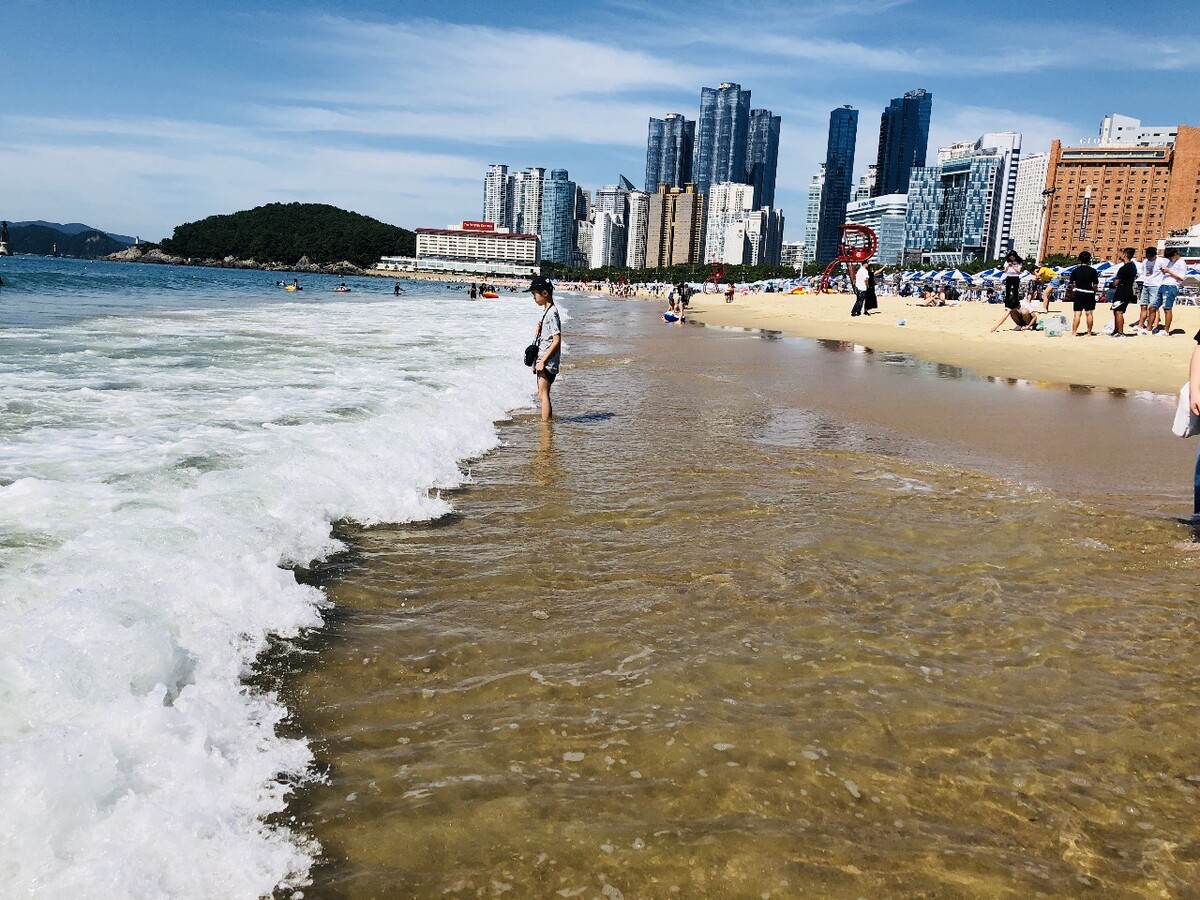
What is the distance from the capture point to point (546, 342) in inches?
366

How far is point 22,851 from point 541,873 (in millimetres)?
1299

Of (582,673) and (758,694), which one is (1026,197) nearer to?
(758,694)

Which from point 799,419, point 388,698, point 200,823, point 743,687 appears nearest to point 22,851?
point 200,823

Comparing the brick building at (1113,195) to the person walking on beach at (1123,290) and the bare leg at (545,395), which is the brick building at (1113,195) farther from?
the bare leg at (545,395)

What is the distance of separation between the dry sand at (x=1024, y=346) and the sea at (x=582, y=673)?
8779mm

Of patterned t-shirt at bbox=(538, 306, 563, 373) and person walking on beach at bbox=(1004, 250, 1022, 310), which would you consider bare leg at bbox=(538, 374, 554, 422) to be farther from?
person walking on beach at bbox=(1004, 250, 1022, 310)

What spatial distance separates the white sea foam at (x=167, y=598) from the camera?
2154 millimetres

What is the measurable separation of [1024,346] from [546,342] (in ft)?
47.7

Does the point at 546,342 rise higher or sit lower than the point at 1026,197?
lower

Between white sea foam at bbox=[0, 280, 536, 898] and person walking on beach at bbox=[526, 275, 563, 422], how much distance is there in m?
0.75

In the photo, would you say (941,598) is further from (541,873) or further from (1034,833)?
(541,873)

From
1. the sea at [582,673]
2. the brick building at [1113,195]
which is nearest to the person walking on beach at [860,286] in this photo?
the sea at [582,673]

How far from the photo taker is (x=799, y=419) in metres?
9.90

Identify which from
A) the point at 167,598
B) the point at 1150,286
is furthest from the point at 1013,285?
the point at 167,598
